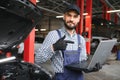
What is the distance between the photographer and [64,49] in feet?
7.48

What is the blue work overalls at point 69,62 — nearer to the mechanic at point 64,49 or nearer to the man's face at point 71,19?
the mechanic at point 64,49

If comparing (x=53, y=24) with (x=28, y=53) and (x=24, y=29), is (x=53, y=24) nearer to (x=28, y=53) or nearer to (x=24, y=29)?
(x=28, y=53)

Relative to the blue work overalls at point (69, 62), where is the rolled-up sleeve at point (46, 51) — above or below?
above

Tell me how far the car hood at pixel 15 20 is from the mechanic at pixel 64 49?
263 mm

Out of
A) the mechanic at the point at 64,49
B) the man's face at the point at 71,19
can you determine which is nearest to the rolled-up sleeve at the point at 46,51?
the mechanic at the point at 64,49

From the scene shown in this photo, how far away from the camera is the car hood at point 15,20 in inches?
83.7

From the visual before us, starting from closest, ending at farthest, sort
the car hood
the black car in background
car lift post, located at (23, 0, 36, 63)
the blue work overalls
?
1. the car hood
2. the blue work overalls
3. car lift post, located at (23, 0, 36, 63)
4. the black car in background

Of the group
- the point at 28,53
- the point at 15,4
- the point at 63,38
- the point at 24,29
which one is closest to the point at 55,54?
the point at 63,38

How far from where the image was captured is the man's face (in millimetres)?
2371

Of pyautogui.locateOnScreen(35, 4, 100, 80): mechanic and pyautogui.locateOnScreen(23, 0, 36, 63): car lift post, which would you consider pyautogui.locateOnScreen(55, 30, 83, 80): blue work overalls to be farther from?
pyautogui.locateOnScreen(23, 0, 36, 63): car lift post

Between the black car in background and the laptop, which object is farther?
the black car in background

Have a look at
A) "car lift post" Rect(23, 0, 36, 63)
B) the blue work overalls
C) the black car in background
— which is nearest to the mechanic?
the blue work overalls

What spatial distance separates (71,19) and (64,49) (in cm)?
30

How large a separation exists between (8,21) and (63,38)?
0.52 metres
